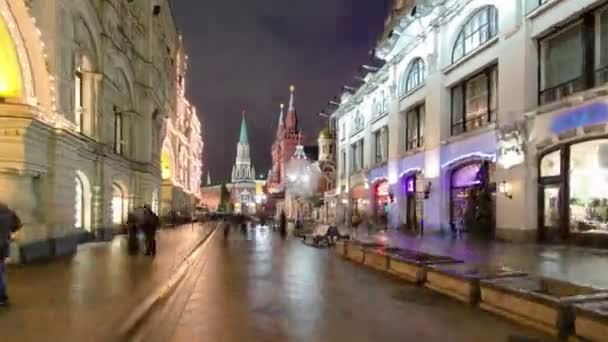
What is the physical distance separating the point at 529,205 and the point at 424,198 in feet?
35.4

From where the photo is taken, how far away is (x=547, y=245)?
20.1m

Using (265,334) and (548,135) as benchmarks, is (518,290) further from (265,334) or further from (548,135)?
(548,135)

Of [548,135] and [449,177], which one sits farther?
[449,177]

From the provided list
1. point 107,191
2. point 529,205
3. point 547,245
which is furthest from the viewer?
point 107,191

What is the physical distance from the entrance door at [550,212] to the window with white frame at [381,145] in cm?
2148

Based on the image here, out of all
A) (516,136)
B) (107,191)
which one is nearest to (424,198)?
(516,136)

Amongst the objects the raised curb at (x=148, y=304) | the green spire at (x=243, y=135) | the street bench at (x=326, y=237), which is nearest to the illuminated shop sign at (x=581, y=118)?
the street bench at (x=326, y=237)

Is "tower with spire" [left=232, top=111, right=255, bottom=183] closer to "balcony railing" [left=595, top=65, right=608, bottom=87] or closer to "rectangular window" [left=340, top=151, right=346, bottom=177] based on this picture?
"rectangular window" [left=340, top=151, right=346, bottom=177]

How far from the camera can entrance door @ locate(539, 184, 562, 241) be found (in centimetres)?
2030

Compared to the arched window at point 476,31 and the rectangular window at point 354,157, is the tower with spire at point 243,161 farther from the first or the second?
the arched window at point 476,31

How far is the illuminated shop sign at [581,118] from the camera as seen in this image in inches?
702

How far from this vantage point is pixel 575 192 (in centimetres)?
1955

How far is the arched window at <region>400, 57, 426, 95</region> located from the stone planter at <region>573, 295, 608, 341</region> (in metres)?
28.3

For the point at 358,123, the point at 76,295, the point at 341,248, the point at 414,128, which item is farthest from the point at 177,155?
the point at 76,295
